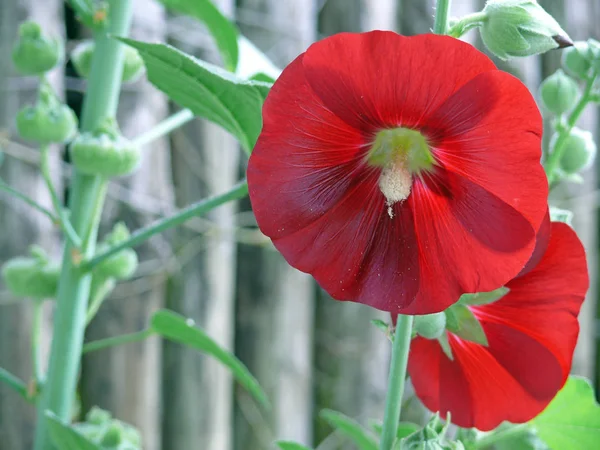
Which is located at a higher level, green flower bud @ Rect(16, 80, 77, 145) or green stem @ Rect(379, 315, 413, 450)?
green flower bud @ Rect(16, 80, 77, 145)

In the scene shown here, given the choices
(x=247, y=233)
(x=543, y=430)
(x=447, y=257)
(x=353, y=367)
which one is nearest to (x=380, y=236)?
(x=447, y=257)

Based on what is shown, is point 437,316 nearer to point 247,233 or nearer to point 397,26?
point 247,233

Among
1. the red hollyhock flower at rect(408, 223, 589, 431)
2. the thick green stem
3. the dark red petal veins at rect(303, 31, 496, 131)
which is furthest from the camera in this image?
the thick green stem

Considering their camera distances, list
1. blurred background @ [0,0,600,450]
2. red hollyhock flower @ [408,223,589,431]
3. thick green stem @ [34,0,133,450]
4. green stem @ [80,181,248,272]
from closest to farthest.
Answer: red hollyhock flower @ [408,223,589,431], green stem @ [80,181,248,272], thick green stem @ [34,0,133,450], blurred background @ [0,0,600,450]

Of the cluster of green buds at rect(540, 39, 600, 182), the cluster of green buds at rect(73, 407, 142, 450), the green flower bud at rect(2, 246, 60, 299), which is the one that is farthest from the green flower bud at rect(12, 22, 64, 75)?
the cluster of green buds at rect(540, 39, 600, 182)

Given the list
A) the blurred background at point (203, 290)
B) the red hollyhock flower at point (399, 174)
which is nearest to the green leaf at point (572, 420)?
the red hollyhock flower at point (399, 174)

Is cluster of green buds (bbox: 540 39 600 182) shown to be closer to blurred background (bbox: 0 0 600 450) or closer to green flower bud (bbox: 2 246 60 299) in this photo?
green flower bud (bbox: 2 246 60 299)
